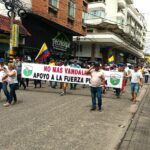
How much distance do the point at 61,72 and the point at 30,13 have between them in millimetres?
10802

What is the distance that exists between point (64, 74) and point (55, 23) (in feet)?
47.2

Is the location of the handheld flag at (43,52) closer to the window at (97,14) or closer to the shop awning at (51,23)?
the shop awning at (51,23)

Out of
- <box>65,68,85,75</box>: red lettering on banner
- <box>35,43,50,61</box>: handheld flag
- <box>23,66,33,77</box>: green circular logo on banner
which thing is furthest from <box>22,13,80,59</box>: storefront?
<box>65,68,85,75</box>: red lettering on banner

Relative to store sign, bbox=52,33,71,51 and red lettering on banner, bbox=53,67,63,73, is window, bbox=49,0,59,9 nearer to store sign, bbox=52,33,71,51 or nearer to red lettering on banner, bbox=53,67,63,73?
store sign, bbox=52,33,71,51

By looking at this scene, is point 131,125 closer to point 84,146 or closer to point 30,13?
point 84,146

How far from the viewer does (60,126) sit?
8.91 meters

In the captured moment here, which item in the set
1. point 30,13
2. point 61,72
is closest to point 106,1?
point 30,13

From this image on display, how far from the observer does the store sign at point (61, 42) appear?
33375mm

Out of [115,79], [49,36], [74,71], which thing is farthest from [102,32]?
[74,71]

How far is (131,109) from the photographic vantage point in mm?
13203

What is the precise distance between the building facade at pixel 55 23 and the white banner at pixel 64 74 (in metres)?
9.70

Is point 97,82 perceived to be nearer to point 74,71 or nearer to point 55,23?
point 74,71

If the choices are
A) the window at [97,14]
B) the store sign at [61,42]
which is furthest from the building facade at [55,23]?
the window at [97,14]

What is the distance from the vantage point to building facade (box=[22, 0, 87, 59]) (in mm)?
28156
